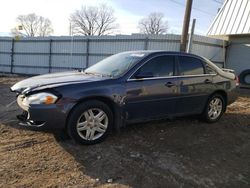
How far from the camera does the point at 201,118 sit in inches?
253

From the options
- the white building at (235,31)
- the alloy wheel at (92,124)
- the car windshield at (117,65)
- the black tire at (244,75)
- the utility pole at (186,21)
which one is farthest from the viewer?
the black tire at (244,75)

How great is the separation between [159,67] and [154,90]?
51cm

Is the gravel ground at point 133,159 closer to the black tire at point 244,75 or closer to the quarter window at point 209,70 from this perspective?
the quarter window at point 209,70

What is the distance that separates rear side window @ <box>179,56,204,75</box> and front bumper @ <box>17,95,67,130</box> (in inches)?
104

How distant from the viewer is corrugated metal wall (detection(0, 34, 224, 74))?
1554 centimetres

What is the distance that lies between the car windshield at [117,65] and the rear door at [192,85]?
39.2 inches

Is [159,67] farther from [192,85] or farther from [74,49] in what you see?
[74,49]

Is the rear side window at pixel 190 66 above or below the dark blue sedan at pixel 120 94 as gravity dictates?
above

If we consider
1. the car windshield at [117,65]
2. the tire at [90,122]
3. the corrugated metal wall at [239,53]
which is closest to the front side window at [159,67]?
the car windshield at [117,65]

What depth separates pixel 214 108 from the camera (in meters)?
6.48

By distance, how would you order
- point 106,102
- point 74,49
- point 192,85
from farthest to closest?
point 74,49 → point 192,85 → point 106,102

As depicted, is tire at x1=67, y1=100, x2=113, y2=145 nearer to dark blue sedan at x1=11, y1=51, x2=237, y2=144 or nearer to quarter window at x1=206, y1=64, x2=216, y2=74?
dark blue sedan at x1=11, y1=51, x2=237, y2=144

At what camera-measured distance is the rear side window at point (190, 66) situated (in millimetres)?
5805

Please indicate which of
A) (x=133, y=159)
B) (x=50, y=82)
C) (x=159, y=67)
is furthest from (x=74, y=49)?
(x=133, y=159)
